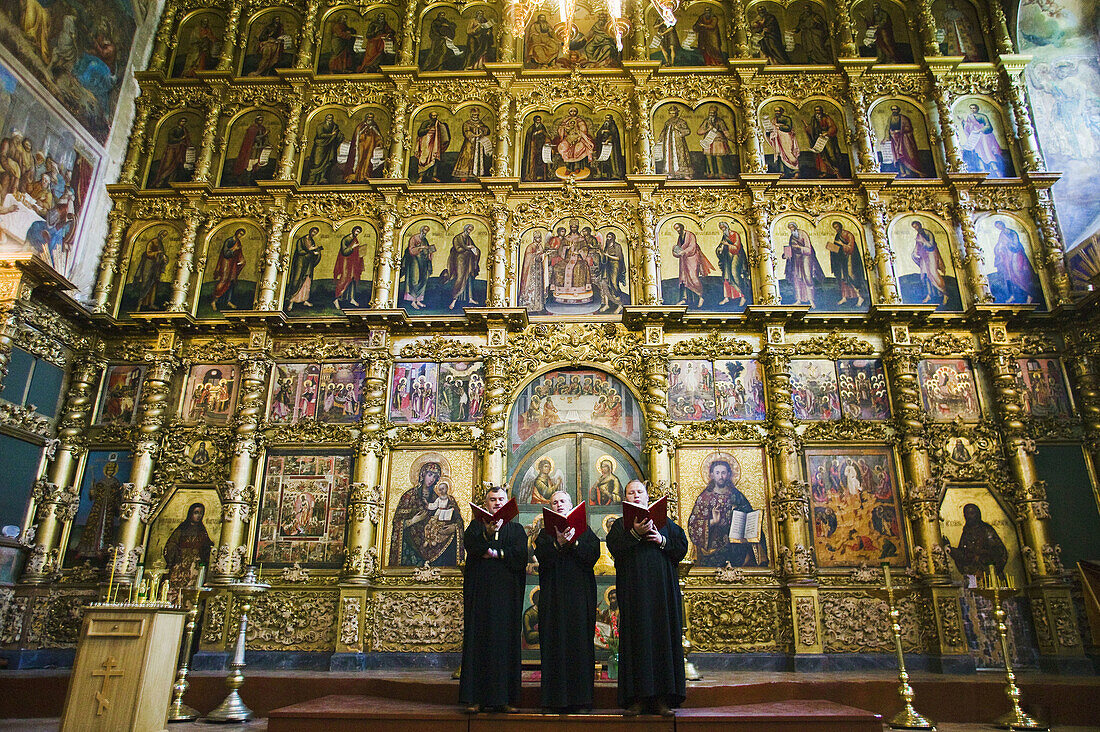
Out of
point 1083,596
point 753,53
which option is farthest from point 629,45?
point 1083,596

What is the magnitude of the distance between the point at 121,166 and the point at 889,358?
48.7 feet

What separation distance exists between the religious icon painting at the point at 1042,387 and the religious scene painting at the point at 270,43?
1509 centimetres

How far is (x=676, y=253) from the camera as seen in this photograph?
42.2ft

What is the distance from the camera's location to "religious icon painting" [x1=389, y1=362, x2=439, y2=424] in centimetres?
1202

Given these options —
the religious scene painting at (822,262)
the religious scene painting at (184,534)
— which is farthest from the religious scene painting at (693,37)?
the religious scene painting at (184,534)

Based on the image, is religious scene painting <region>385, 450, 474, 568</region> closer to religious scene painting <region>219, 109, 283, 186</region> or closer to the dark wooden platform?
the dark wooden platform

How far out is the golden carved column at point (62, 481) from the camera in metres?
11.0

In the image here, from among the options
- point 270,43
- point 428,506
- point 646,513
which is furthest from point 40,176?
point 646,513

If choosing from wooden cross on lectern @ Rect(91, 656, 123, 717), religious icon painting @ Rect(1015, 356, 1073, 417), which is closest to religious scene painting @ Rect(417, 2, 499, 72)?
religious icon painting @ Rect(1015, 356, 1073, 417)

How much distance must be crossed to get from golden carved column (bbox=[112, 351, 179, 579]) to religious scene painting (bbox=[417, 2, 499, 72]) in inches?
305

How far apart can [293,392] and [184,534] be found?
285 centimetres

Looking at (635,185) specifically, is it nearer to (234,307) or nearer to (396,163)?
(396,163)

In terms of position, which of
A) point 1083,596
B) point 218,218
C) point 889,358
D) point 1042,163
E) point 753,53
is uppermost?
point 753,53

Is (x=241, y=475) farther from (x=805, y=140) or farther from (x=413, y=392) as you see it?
(x=805, y=140)
